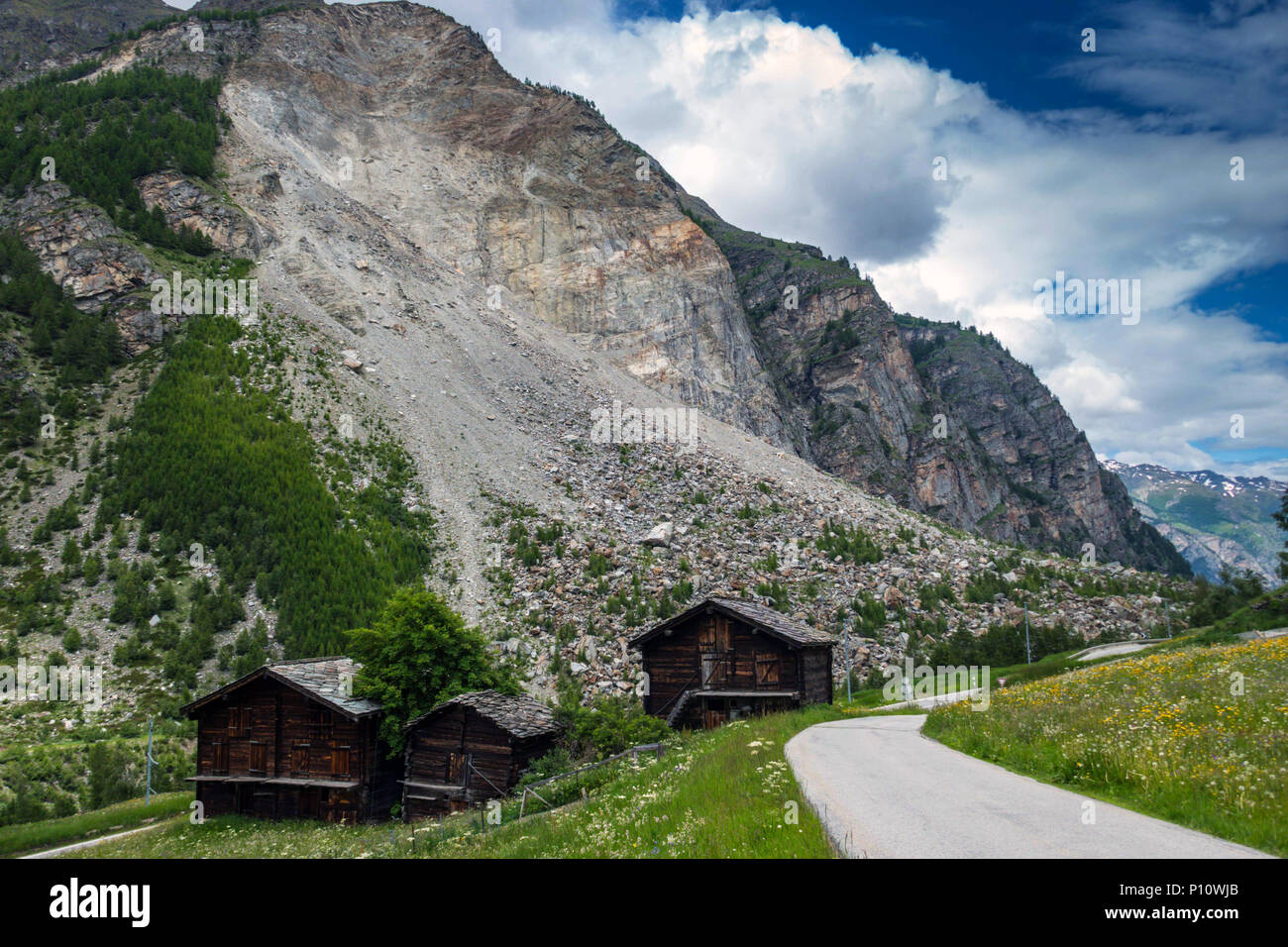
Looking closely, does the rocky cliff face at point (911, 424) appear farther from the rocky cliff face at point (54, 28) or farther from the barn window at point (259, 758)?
the rocky cliff face at point (54, 28)

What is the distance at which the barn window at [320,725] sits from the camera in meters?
27.3

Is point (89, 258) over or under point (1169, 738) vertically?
over

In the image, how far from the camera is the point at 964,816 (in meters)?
9.24

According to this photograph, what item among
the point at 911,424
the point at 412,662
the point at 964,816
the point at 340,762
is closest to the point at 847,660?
the point at 412,662

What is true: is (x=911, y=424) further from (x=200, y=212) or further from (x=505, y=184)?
(x=200, y=212)

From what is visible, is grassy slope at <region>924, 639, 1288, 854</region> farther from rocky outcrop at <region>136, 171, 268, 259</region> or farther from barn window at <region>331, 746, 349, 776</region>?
rocky outcrop at <region>136, 171, 268, 259</region>

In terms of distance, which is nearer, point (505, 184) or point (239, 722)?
point (239, 722)

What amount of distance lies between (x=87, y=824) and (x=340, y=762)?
904cm

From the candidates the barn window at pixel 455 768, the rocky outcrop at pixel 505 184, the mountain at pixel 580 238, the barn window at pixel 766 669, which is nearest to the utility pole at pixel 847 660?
the barn window at pixel 766 669

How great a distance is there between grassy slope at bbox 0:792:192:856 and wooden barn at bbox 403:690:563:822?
10.5m

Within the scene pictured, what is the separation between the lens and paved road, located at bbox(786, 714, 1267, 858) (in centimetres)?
736

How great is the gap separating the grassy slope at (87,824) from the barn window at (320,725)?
23.0ft

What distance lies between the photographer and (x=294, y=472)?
49500 mm

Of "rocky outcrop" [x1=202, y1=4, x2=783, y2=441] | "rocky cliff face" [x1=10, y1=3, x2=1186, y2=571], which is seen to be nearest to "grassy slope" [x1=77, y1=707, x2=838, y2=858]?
"rocky cliff face" [x1=10, y1=3, x2=1186, y2=571]
